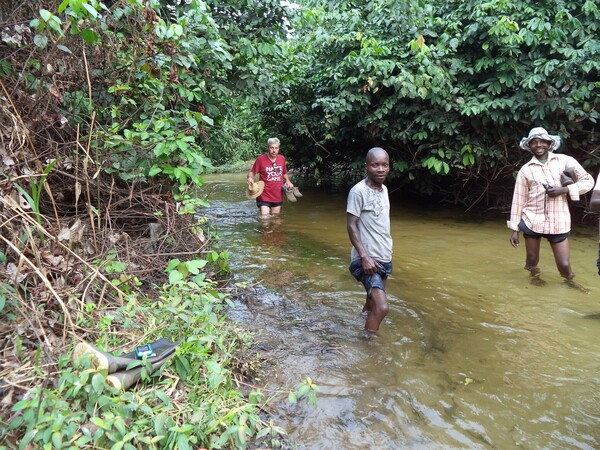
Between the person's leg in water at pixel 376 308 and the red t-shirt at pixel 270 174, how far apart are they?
4.89 m

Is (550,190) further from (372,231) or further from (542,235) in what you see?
(372,231)

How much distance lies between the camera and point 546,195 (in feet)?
16.0

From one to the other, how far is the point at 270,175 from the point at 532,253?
467 cm

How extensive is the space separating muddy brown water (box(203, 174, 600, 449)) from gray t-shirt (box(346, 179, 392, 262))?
74 cm

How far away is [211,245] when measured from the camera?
4.80 m

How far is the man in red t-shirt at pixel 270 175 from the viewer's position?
818 cm

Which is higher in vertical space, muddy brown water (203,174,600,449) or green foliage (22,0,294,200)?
green foliage (22,0,294,200)

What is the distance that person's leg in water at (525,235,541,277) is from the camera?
16.7 ft

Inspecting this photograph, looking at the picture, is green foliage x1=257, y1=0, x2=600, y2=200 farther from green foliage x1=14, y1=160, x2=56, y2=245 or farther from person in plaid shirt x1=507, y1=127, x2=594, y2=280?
green foliage x1=14, y1=160, x2=56, y2=245

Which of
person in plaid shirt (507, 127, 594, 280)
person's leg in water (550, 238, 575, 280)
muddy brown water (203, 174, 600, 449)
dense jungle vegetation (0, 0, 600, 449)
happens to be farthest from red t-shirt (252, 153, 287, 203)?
person's leg in water (550, 238, 575, 280)

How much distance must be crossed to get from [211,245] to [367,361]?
2207 millimetres

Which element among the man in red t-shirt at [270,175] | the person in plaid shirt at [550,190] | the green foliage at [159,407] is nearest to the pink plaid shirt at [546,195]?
the person in plaid shirt at [550,190]

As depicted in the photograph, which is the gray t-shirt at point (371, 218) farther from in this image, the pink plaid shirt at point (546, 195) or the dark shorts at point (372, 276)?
the pink plaid shirt at point (546, 195)

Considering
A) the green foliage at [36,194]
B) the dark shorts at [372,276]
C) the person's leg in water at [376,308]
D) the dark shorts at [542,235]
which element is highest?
the green foliage at [36,194]
